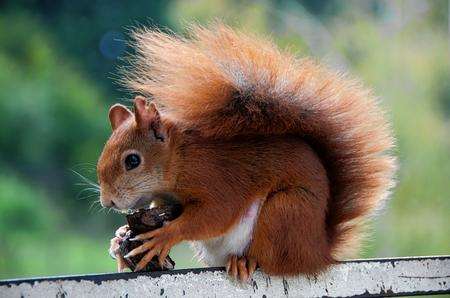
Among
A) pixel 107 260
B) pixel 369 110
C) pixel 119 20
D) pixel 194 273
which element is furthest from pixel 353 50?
pixel 194 273

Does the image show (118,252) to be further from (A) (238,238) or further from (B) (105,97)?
(B) (105,97)

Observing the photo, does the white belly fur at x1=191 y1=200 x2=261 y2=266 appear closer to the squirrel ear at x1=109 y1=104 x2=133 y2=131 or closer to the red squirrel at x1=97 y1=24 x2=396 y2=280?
the red squirrel at x1=97 y1=24 x2=396 y2=280

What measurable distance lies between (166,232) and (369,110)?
43 centimetres

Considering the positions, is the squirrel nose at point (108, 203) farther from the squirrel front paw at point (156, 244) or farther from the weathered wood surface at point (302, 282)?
the weathered wood surface at point (302, 282)

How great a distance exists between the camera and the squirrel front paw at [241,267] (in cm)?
120

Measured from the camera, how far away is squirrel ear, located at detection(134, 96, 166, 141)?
138cm

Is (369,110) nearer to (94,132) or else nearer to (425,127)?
(425,127)

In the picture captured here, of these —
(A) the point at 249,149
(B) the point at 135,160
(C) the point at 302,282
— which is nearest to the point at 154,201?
(B) the point at 135,160

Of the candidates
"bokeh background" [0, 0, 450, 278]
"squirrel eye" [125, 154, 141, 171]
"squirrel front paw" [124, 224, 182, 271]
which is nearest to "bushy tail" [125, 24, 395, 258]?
"squirrel eye" [125, 154, 141, 171]

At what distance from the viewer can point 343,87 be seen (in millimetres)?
1436

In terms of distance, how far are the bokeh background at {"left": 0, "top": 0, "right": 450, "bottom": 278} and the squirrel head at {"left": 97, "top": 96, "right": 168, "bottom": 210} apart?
14.1ft

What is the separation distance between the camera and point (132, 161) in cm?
139

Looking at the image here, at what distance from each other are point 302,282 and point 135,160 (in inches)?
13.9

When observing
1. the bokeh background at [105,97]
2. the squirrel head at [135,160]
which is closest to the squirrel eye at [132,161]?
the squirrel head at [135,160]
